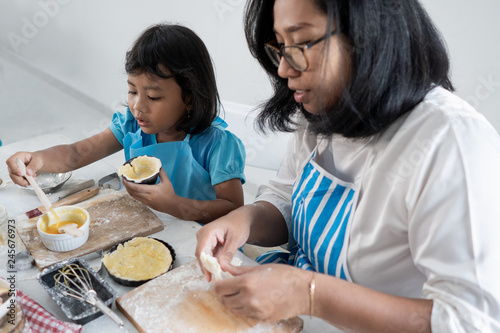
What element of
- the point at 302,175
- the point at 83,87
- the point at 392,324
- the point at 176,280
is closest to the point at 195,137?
the point at 302,175

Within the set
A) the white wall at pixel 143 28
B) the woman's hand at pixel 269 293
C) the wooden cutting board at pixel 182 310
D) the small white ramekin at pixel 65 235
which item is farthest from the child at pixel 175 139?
the white wall at pixel 143 28

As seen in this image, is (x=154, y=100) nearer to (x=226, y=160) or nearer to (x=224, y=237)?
(x=226, y=160)

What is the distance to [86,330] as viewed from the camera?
979 millimetres

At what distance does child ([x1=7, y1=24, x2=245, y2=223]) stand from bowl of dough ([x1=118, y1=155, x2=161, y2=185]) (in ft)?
0.11

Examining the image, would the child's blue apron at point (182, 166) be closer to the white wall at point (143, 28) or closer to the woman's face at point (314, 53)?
the woman's face at point (314, 53)

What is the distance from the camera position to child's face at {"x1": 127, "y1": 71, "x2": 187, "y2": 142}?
5.33ft

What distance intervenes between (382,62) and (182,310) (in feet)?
2.61

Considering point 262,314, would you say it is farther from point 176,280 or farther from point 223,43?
point 223,43

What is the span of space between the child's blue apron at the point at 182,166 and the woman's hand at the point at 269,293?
888 millimetres

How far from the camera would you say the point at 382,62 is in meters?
0.92

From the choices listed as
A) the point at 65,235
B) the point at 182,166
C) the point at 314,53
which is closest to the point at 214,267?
the point at 65,235

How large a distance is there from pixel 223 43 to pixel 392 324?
267 centimetres

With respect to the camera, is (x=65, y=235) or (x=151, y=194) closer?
(x=65, y=235)

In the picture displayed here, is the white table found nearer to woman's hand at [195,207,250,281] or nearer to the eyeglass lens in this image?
woman's hand at [195,207,250,281]
